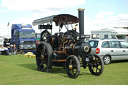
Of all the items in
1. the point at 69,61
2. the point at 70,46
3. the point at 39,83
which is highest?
the point at 70,46

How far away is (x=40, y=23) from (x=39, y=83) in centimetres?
377

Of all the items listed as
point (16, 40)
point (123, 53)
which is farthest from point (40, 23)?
point (16, 40)

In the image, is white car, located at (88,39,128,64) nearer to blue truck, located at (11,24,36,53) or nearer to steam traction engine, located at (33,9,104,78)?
steam traction engine, located at (33,9,104,78)

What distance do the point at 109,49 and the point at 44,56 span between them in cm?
434

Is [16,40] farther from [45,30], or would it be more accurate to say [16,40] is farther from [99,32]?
[45,30]

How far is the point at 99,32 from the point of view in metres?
25.3

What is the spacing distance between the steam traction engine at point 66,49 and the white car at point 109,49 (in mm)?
2671

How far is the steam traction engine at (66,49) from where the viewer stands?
8.26 meters

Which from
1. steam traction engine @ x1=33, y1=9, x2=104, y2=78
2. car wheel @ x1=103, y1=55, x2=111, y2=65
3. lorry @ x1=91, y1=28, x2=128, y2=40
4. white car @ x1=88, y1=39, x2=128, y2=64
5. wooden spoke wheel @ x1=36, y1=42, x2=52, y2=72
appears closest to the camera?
steam traction engine @ x1=33, y1=9, x2=104, y2=78

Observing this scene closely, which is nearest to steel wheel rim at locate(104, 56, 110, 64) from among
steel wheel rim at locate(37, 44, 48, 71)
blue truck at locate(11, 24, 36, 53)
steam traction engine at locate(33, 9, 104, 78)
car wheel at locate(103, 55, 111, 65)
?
car wheel at locate(103, 55, 111, 65)

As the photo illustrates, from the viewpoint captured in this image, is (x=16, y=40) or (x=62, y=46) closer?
(x=62, y=46)

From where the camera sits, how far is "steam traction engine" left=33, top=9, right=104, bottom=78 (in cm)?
826

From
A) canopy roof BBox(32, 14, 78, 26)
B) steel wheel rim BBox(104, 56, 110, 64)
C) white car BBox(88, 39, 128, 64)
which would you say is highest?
canopy roof BBox(32, 14, 78, 26)

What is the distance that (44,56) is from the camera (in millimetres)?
9641
